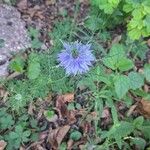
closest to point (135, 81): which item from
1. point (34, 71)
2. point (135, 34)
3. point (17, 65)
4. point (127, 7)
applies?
point (135, 34)

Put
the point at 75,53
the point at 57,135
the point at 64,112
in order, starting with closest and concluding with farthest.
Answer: the point at 75,53 < the point at 57,135 < the point at 64,112

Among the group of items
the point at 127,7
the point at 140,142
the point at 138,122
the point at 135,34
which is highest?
the point at 127,7

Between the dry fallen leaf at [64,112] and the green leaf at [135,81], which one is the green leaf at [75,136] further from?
the green leaf at [135,81]

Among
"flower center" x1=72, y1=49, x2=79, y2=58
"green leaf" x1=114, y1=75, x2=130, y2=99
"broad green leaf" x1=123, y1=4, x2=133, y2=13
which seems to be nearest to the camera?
"flower center" x1=72, y1=49, x2=79, y2=58

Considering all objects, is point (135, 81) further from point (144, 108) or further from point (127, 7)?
point (127, 7)

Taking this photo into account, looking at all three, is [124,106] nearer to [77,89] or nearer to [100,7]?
[77,89]

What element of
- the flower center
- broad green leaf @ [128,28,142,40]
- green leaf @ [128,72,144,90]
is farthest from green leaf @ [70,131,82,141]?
broad green leaf @ [128,28,142,40]

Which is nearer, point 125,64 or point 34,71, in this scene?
point 125,64

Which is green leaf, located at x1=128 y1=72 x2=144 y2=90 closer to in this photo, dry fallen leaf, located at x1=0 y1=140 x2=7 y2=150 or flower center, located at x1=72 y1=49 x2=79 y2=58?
flower center, located at x1=72 y1=49 x2=79 y2=58

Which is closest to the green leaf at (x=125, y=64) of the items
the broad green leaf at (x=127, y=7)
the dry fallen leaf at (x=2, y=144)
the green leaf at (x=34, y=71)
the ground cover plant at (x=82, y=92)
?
the ground cover plant at (x=82, y=92)
